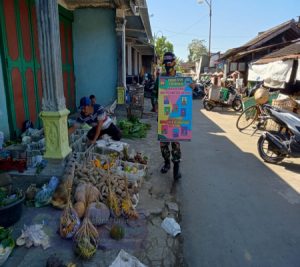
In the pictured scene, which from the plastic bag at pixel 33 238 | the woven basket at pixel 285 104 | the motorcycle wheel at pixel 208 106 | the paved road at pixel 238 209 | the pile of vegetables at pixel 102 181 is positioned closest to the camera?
the plastic bag at pixel 33 238

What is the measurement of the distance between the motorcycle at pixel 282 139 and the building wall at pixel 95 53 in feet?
16.3

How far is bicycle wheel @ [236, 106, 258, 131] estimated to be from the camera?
27.4ft

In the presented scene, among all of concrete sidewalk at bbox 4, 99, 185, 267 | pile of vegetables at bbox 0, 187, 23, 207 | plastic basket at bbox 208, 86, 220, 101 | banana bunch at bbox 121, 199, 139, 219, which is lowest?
concrete sidewalk at bbox 4, 99, 185, 267

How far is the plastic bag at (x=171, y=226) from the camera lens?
9.71ft

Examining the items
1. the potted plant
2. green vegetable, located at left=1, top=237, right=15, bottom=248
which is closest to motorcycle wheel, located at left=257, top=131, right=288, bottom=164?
the potted plant

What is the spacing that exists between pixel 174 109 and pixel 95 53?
5.10 meters

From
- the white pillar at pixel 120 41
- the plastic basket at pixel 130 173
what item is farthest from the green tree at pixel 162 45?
the plastic basket at pixel 130 173

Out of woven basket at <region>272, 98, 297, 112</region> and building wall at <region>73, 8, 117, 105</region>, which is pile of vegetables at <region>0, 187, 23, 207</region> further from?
woven basket at <region>272, 98, 297, 112</region>

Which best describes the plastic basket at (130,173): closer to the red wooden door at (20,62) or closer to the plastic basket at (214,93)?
the red wooden door at (20,62)

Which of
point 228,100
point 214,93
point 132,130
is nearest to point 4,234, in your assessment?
point 132,130

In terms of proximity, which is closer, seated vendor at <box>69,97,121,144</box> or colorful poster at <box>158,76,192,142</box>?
colorful poster at <box>158,76,192,142</box>

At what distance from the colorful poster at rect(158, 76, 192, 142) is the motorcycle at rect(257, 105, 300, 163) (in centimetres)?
209

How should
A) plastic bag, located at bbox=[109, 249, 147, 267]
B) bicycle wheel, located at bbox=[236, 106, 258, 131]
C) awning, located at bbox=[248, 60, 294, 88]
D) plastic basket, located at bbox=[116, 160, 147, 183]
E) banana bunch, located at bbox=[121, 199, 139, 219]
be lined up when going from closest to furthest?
1. plastic bag, located at bbox=[109, 249, 147, 267]
2. banana bunch, located at bbox=[121, 199, 139, 219]
3. plastic basket, located at bbox=[116, 160, 147, 183]
4. bicycle wheel, located at bbox=[236, 106, 258, 131]
5. awning, located at bbox=[248, 60, 294, 88]

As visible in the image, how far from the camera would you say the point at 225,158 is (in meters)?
5.66
